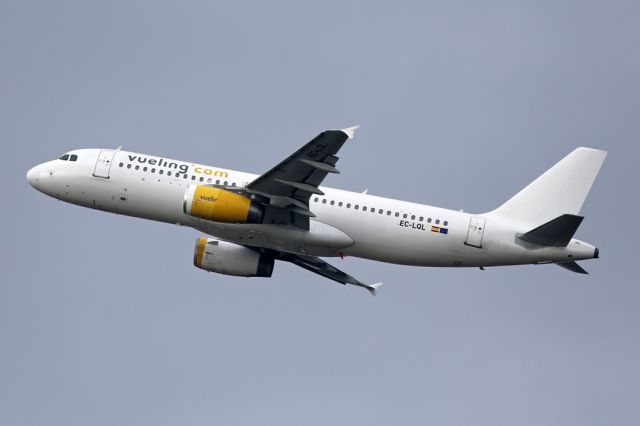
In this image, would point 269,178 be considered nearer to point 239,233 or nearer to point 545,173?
point 239,233

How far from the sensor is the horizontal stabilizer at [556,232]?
54625mm

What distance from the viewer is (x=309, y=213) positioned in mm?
56375

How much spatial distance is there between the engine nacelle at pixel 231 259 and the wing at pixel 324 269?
5.92ft

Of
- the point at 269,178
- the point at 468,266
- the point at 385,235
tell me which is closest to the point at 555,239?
the point at 468,266

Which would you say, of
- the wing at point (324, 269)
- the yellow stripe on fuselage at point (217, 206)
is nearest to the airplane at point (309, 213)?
the yellow stripe on fuselage at point (217, 206)

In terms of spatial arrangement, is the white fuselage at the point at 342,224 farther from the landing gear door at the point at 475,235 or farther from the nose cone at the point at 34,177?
the nose cone at the point at 34,177

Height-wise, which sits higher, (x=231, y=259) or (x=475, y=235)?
(x=475, y=235)

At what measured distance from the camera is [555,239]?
184 feet

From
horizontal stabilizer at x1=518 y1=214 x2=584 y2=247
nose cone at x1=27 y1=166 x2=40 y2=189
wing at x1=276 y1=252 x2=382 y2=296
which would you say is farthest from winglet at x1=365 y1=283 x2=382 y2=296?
nose cone at x1=27 y1=166 x2=40 y2=189

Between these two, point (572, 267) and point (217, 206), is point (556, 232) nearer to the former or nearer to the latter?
point (572, 267)

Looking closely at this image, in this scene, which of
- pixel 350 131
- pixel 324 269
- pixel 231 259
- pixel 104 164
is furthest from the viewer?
pixel 324 269

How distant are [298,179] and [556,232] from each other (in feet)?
44.5

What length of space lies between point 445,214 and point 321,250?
7.00 m

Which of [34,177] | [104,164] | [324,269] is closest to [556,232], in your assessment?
[324,269]
